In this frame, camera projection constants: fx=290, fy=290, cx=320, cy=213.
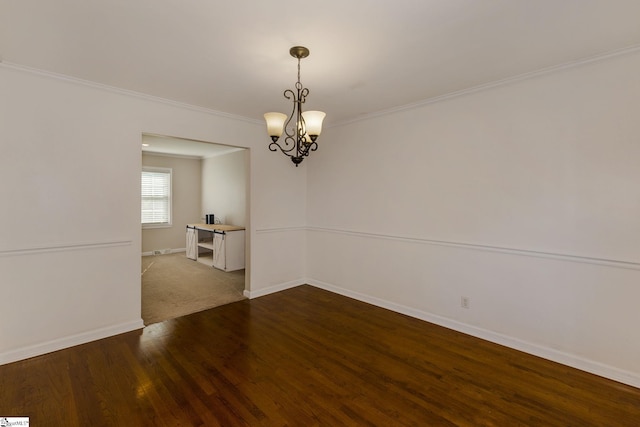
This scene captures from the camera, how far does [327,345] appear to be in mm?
2877

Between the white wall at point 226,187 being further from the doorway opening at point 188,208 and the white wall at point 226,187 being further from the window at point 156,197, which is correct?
the window at point 156,197

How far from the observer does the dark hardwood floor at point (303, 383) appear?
6.36 ft

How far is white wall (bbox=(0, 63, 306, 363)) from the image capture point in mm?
2553

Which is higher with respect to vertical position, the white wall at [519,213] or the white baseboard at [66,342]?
the white wall at [519,213]

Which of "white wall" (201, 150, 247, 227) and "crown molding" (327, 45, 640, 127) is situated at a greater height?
"crown molding" (327, 45, 640, 127)

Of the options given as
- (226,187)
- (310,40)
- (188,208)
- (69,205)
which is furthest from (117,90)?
(188,208)

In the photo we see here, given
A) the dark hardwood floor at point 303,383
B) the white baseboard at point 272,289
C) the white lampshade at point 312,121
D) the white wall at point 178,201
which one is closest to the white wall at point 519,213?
the dark hardwood floor at point 303,383

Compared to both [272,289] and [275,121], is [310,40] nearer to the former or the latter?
[275,121]

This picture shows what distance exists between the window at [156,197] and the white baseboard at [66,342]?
4501 mm

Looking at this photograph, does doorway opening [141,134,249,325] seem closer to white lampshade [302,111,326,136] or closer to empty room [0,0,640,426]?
empty room [0,0,640,426]

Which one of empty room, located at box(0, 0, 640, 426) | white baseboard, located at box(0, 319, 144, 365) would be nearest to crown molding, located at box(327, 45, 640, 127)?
empty room, located at box(0, 0, 640, 426)

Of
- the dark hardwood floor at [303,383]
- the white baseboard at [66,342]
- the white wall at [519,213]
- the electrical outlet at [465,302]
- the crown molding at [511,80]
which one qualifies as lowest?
the dark hardwood floor at [303,383]

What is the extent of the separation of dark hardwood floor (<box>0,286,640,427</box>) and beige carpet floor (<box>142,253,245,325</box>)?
553mm

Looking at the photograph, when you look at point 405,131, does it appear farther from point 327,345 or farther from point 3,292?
point 3,292
